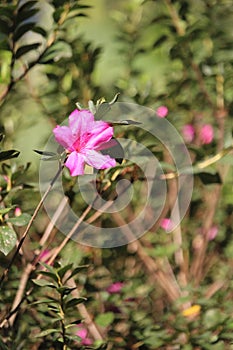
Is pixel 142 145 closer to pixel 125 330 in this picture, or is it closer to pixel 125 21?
pixel 125 330

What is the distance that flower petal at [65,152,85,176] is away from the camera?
831 millimetres

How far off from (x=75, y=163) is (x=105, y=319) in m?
0.51

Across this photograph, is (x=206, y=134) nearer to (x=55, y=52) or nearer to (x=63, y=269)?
(x=55, y=52)

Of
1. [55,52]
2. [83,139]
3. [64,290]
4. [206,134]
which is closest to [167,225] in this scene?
[206,134]

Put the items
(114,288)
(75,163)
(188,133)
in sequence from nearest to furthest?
(75,163), (114,288), (188,133)

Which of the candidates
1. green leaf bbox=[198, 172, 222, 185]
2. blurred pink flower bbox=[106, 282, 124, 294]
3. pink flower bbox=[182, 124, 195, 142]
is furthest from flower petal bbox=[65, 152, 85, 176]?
pink flower bbox=[182, 124, 195, 142]

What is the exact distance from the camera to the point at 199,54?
1.68 m

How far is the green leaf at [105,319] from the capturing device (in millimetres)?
1221

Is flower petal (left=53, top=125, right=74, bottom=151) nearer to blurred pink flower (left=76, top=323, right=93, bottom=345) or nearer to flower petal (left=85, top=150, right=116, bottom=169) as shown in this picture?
flower petal (left=85, top=150, right=116, bottom=169)

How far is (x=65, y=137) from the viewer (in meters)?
0.85

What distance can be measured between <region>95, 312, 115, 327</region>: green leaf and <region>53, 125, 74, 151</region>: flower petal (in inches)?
19.8

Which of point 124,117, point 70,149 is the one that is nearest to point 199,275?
point 124,117

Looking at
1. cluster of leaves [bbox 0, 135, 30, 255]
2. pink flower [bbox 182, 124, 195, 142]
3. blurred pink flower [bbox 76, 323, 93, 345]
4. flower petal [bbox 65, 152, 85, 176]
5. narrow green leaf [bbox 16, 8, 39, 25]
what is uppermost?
narrow green leaf [bbox 16, 8, 39, 25]

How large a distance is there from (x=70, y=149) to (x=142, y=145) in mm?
325
